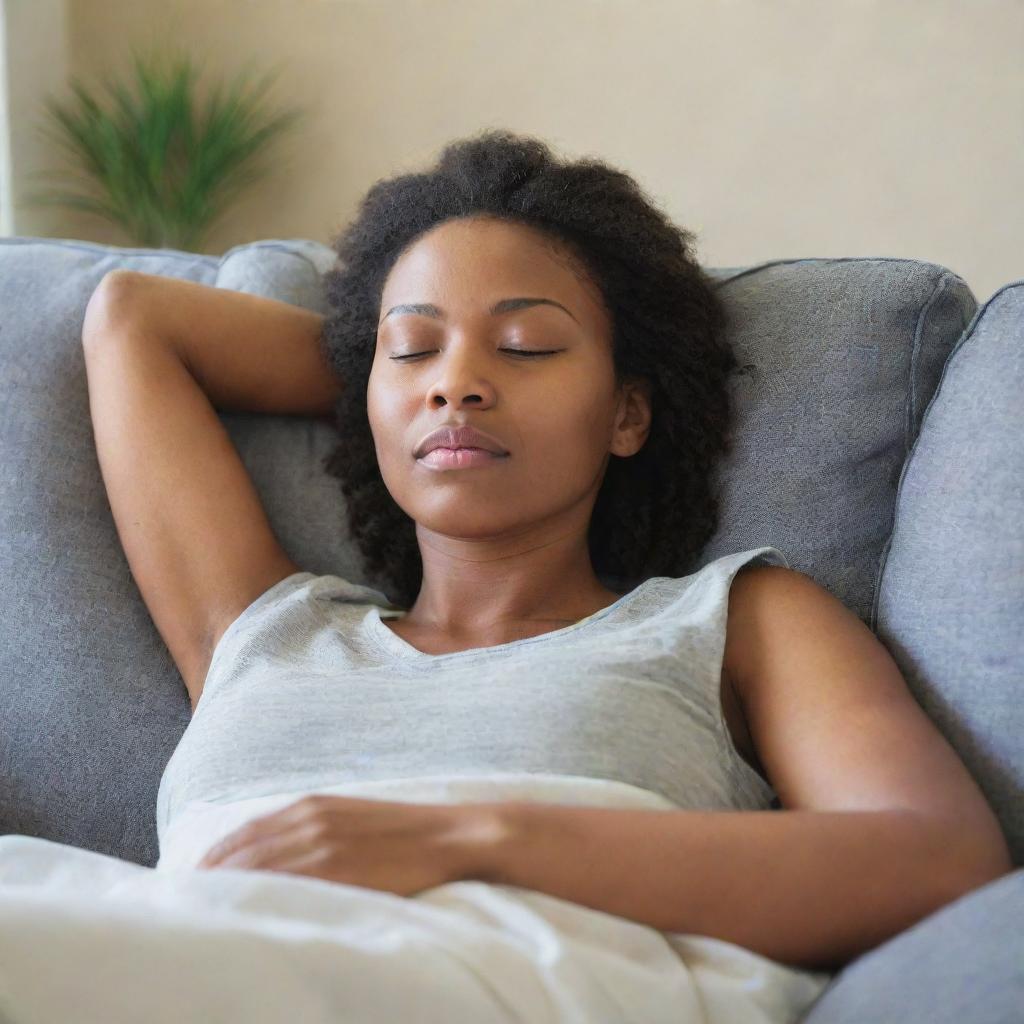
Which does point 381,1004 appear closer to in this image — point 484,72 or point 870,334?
point 870,334

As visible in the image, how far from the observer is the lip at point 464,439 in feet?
4.22

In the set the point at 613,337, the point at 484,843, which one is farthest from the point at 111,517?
the point at 484,843

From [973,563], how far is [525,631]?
449 mm

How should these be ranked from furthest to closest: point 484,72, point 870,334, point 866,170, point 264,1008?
point 484,72 < point 866,170 < point 870,334 < point 264,1008

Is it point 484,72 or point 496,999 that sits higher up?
point 484,72

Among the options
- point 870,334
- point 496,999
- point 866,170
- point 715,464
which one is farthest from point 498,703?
point 866,170

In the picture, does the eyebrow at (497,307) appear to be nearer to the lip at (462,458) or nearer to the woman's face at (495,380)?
the woman's face at (495,380)

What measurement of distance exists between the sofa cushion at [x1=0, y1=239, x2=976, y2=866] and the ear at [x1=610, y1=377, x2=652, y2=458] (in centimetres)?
11

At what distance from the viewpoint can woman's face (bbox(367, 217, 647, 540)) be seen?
1305mm

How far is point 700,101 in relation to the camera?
287 cm

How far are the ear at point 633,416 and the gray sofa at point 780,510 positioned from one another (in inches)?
4.3

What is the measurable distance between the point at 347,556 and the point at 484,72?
178 centimetres

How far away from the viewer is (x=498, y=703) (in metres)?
1.13

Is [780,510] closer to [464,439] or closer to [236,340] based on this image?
[464,439]
